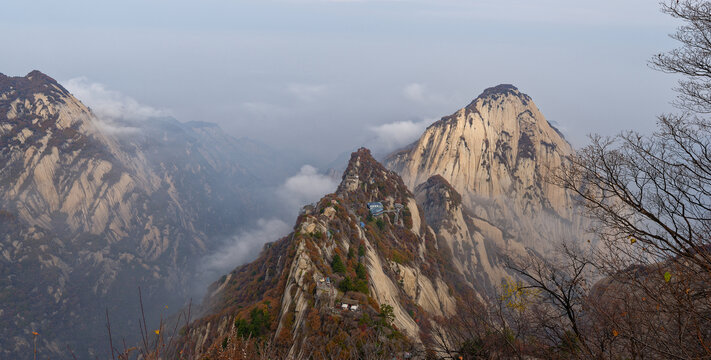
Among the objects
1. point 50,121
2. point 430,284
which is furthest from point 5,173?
point 430,284

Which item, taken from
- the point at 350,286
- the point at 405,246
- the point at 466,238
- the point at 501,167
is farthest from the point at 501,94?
the point at 350,286

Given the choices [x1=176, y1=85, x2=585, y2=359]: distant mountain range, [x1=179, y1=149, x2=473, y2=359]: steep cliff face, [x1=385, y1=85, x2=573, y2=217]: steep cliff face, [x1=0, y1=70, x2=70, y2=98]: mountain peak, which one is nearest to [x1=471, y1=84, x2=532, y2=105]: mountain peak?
[x1=176, y1=85, x2=585, y2=359]: distant mountain range

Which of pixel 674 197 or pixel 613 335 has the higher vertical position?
pixel 674 197

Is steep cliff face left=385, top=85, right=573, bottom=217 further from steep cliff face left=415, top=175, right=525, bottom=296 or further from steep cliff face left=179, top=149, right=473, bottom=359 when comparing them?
steep cliff face left=179, top=149, right=473, bottom=359

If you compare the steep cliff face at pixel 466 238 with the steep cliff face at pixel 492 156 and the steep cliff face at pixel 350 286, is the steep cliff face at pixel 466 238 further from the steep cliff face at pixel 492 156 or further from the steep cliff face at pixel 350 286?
the steep cliff face at pixel 492 156

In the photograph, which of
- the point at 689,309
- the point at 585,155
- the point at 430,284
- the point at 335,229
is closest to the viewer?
the point at 689,309

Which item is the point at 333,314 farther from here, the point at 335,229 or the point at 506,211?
the point at 506,211

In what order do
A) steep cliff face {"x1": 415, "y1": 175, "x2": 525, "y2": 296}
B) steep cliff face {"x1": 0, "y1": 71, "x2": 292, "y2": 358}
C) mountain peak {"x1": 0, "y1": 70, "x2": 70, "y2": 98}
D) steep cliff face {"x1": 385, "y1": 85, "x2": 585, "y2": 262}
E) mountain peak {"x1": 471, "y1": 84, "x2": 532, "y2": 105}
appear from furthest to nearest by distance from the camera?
mountain peak {"x1": 0, "y1": 70, "x2": 70, "y2": 98}
mountain peak {"x1": 471, "y1": 84, "x2": 532, "y2": 105}
steep cliff face {"x1": 0, "y1": 71, "x2": 292, "y2": 358}
steep cliff face {"x1": 385, "y1": 85, "x2": 585, "y2": 262}
steep cliff face {"x1": 415, "y1": 175, "x2": 525, "y2": 296}

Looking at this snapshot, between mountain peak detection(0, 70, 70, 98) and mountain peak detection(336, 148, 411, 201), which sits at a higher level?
mountain peak detection(0, 70, 70, 98)

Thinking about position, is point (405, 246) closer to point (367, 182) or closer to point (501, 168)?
point (367, 182)
